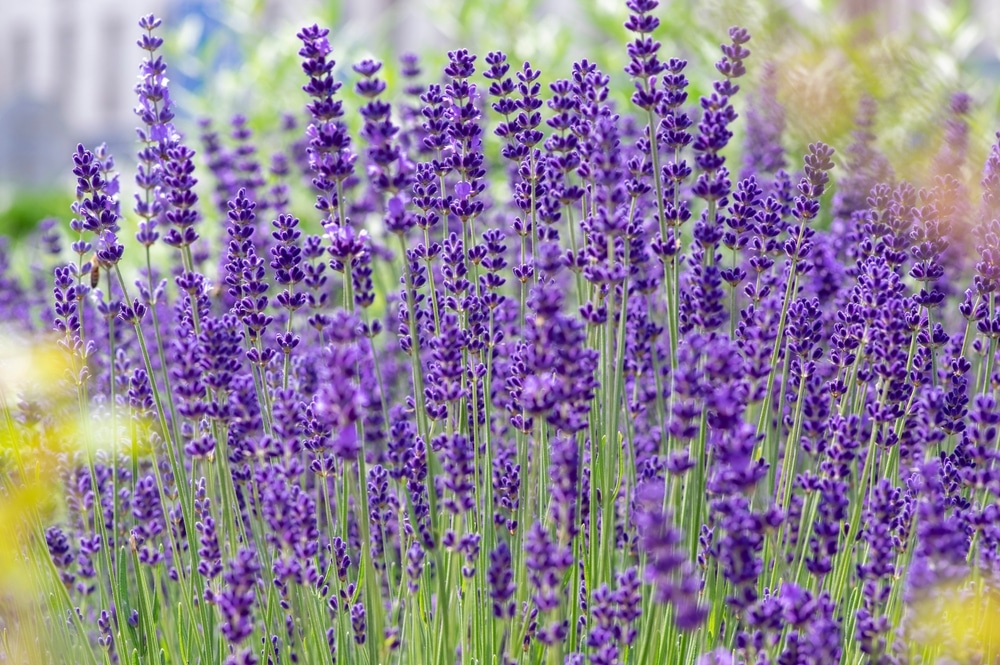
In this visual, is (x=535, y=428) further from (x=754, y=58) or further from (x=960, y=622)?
(x=754, y=58)

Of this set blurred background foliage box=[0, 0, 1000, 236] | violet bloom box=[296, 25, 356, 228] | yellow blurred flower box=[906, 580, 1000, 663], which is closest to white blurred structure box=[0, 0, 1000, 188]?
blurred background foliage box=[0, 0, 1000, 236]

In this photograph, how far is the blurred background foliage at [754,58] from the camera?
3.59 m

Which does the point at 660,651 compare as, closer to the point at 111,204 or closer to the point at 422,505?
the point at 422,505

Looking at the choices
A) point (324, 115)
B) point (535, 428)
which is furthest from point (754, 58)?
point (535, 428)

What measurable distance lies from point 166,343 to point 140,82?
1.57 metres

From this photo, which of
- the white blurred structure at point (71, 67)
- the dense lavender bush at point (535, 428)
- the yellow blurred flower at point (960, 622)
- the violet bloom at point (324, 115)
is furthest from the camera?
the white blurred structure at point (71, 67)

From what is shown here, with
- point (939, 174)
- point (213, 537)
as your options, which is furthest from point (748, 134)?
point (213, 537)

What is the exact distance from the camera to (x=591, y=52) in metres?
7.36

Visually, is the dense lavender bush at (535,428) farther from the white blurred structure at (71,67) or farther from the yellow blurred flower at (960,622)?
the white blurred structure at (71,67)

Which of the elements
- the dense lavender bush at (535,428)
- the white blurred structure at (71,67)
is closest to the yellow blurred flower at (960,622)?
the dense lavender bush at (535,428)

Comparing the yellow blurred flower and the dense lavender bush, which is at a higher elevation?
the dense lavender bush

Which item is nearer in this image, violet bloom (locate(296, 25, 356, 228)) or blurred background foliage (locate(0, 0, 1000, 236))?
violet bloom (locate(296, 25, 356, 228))

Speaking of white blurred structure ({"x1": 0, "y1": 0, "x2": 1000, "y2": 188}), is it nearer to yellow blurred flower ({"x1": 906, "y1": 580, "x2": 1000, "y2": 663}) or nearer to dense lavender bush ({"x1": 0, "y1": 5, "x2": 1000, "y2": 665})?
dense lavender bush ({"x1": 0, "y1": 5, "x2": 1000, "y2": 665})

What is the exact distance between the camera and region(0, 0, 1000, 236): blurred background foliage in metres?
3.59
